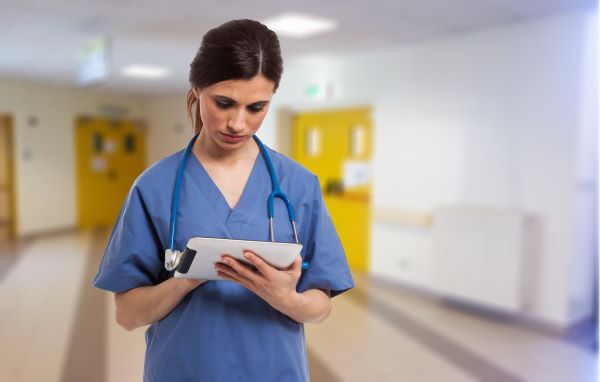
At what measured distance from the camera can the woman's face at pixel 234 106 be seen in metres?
0.84

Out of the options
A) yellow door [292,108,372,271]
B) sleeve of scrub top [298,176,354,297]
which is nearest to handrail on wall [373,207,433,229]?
yellow door [292,108,372,271]

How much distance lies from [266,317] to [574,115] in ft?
11.0

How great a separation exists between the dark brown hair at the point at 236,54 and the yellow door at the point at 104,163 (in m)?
7.78

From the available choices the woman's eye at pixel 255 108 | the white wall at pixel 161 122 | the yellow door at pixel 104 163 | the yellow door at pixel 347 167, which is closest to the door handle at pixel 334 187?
the yellow door at pixel 347 167

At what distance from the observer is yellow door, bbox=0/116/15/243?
717 centimetres

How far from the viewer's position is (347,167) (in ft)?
18.1

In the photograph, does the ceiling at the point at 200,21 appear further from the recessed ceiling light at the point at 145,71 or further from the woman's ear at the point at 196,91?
the woman's ear at the point at 196,91

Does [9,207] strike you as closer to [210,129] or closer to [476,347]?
[476,347]

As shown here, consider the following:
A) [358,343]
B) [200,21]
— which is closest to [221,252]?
[358,343]

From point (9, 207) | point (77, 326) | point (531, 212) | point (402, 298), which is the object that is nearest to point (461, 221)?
point (531, 212)

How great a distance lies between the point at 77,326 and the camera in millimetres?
3666

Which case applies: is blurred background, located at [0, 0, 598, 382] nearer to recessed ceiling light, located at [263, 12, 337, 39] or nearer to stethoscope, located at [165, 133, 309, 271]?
recessed ceiling light, located at [263, 12, 337, 39]

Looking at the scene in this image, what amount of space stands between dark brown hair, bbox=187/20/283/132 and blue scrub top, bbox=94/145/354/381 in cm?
19

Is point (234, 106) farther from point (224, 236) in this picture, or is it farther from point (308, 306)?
point (308, 306)
